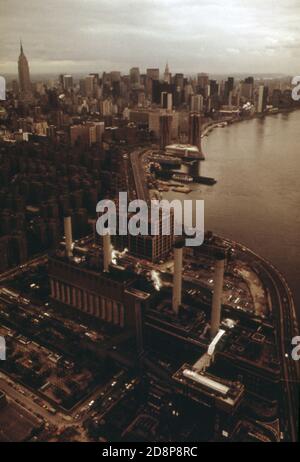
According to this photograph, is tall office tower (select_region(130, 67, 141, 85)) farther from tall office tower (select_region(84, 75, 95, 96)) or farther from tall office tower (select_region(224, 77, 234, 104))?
tall office tower (select_region(224, 77, 234, 104))

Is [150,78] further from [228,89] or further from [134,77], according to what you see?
[228,89]

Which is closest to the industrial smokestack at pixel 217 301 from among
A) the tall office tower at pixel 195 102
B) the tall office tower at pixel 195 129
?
the tall office tower at pixel 195 129

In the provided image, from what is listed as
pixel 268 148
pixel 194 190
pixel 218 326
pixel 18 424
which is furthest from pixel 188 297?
pixel 268 148

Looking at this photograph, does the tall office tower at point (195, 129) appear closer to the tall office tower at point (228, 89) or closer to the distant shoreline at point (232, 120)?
the distant shoreline at point (232, 120)

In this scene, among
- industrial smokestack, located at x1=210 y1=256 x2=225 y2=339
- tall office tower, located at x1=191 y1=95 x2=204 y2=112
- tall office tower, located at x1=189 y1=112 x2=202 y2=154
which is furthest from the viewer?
tall office tower, located at x1=191 y1=95 x2=204 y2=112

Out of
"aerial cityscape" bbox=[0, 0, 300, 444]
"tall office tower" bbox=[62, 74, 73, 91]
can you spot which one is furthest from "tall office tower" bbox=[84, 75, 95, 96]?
"aerial cityscape" bbox=[0, 0, 300, 444]

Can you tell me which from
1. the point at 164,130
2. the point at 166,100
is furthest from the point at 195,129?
the point at 166,100
